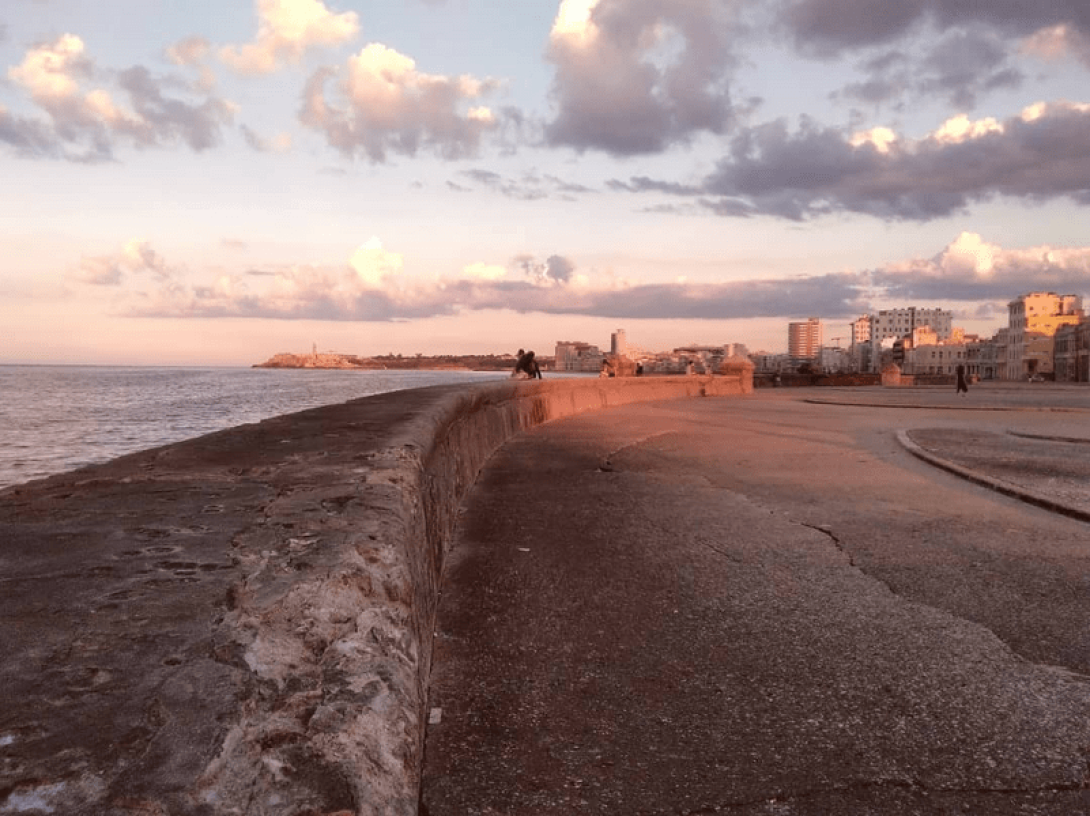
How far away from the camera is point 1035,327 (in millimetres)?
118188

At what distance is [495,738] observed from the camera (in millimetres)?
2887

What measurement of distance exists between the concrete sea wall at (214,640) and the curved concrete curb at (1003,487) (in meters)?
5.97

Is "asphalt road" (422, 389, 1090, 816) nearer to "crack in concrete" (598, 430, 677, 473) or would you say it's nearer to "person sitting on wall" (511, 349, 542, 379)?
"crack in concrete" (598, 430, 677, 473)

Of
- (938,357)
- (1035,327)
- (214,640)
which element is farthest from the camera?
(938,357)

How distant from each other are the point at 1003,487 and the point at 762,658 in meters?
5.94

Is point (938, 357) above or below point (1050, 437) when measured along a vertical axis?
below

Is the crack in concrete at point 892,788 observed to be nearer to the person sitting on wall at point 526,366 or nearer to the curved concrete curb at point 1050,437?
the curved concrete curb at point 1050,437

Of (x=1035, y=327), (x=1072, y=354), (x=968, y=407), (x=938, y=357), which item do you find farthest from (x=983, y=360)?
(x=968, y=407)

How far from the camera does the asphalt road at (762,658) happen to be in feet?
8.44

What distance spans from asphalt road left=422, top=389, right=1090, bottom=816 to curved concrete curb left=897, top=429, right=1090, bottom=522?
0.24 m

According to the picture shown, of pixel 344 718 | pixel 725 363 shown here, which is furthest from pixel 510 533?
pixel 725 363

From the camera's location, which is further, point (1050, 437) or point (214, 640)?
point (1050, 437)

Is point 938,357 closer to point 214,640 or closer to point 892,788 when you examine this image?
point 892,788

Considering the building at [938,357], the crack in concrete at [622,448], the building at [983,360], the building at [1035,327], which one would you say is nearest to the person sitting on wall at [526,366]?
the crack in concrete at [622,448]
